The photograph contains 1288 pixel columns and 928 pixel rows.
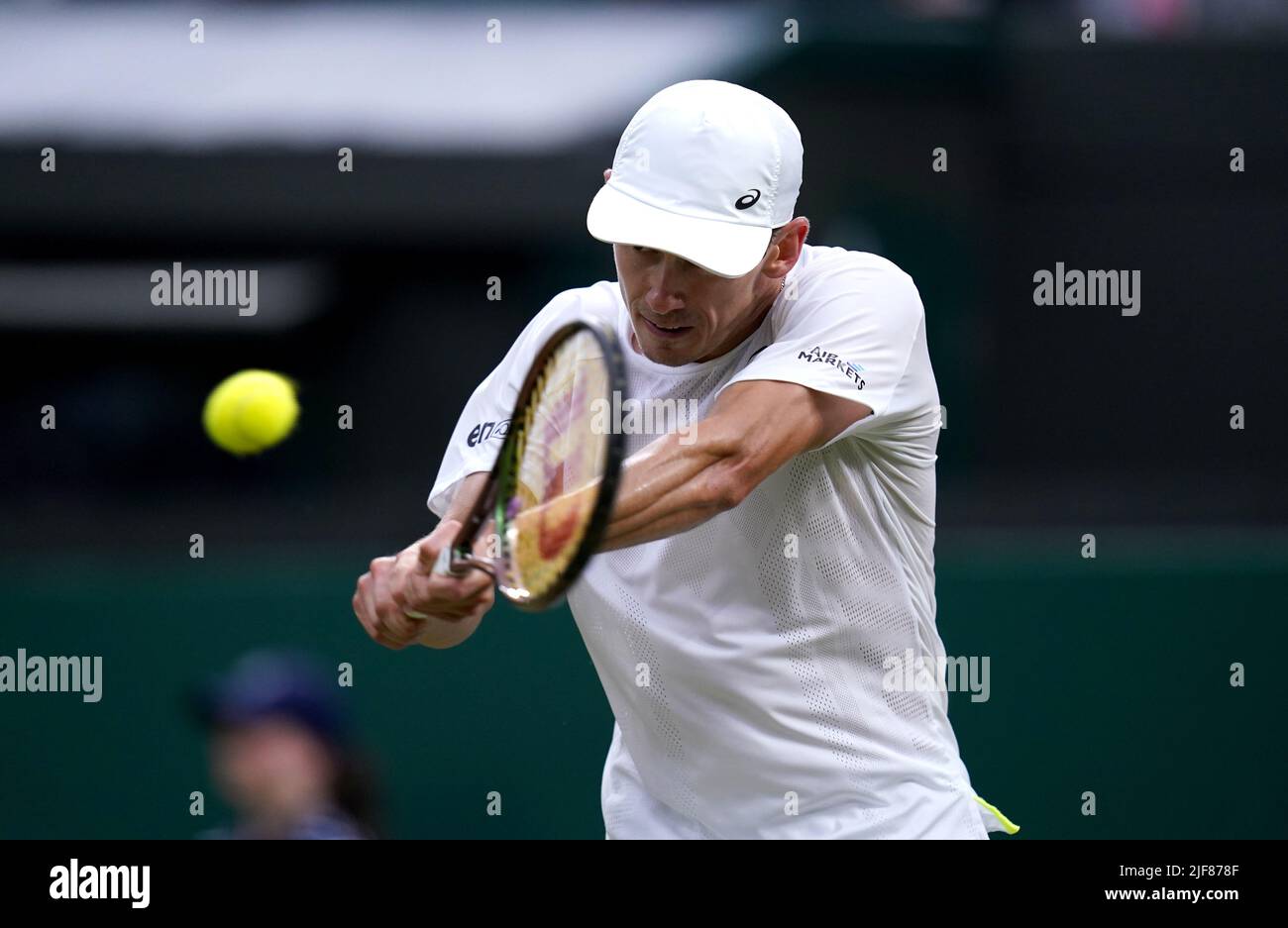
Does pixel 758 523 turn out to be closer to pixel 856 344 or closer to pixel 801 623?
pixel 801 623

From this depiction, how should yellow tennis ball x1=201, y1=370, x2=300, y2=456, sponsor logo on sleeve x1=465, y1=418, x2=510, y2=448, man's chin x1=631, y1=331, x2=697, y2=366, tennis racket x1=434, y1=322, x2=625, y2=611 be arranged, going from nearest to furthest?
1. tennis racket x1=434, y1=322, x2=625, y2=611
2. man's chin x1=631, y1=331, x2=697, y2=366
3. sponsor logo on sleeve x1=465, y1=418, x2=510, y2=448
4. yellow tennis ball x1=201, y1=370, x2=300, y2=456

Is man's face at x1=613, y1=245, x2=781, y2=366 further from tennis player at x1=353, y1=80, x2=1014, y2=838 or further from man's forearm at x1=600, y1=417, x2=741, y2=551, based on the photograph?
man's forearm at x1=600, y1=417, x2=741, y2=551

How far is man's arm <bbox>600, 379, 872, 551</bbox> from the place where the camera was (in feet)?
6.66

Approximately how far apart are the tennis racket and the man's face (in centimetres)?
19

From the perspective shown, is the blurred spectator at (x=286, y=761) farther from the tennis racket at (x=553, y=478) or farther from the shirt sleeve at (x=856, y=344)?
the shirt sleeve at (x=856, y=344)

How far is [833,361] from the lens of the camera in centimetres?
214

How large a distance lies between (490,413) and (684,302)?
39cm

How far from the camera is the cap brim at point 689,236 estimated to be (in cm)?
214

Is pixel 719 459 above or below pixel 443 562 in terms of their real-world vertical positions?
above

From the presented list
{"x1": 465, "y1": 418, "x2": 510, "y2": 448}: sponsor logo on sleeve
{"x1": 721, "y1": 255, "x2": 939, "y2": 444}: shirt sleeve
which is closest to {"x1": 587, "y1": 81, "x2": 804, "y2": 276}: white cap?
{"x1": 721, "y1": 255, "x2": 939, "y2": 444}: shirt sleeve

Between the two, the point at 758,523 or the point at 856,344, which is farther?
the point at 758,523

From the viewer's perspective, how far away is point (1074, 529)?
14.9ft

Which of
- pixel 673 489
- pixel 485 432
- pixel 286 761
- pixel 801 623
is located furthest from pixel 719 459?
pixel 286 761
